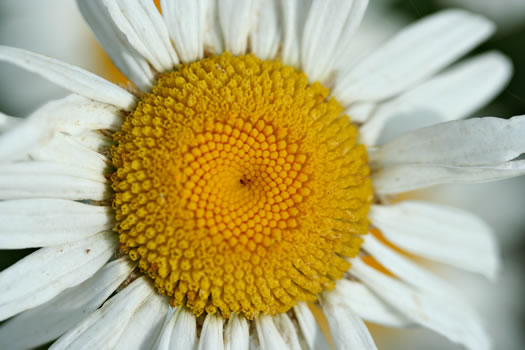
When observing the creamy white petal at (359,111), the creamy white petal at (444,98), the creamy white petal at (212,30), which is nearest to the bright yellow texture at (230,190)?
the creamy white petal at (212,30)

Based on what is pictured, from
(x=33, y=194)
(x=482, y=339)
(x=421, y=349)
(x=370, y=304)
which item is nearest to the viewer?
(x=33, y=194)

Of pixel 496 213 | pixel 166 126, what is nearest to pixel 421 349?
pixel 496 213

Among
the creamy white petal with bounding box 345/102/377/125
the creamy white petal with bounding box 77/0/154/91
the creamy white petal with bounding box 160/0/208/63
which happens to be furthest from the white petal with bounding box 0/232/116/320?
the creamy white petal with bounding box 345/102/377/125

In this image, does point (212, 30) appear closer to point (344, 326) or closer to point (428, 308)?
point (344, 326)

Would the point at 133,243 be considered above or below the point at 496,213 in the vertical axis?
below

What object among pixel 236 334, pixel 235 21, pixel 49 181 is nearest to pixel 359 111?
pixel 235 21

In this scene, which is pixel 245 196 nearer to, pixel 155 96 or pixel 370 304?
pixel 155 96

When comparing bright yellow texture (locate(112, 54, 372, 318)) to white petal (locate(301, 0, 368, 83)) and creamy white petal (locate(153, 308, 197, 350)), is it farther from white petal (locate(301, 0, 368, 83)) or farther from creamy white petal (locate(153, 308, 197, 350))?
white petal (locate(301, 0, 368, 83))

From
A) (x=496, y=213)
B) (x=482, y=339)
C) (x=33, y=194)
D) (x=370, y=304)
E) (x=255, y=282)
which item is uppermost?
(x=496, y=213)

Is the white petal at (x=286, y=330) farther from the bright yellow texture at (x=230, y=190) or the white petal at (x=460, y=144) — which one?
the white petal at (x=460, y=144)
